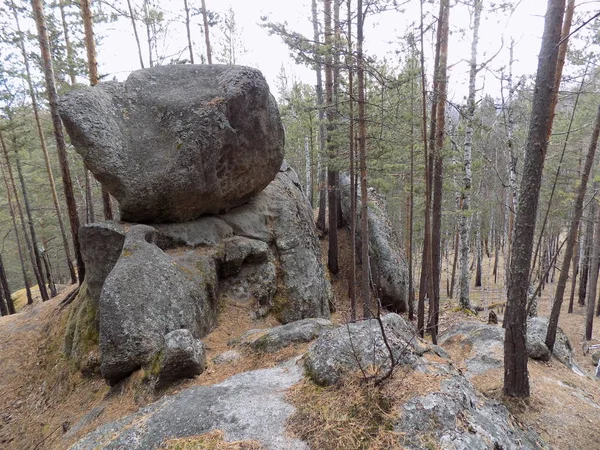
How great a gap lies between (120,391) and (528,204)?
6.96m

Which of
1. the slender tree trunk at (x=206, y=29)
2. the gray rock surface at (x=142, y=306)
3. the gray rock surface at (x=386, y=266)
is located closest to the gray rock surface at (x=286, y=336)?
the gray rock surface at (x=142, y=306)

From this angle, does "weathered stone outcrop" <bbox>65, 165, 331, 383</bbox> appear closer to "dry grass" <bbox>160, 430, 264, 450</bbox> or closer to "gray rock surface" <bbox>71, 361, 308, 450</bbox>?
"gray rock surface" <bbox>71, 361, 308, 450</bbox>

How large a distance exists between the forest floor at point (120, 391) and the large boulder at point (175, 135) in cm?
308

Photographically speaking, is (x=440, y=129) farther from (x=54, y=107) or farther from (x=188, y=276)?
(x=54, y=107)

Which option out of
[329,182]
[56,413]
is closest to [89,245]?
[56,413]

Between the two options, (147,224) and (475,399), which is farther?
(147,224)

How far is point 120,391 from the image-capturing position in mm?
5219

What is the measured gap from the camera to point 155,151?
802 cm

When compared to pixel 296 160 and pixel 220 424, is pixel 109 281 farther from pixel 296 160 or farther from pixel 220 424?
pixel 296 160

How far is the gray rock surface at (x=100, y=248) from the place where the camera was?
22.9ft

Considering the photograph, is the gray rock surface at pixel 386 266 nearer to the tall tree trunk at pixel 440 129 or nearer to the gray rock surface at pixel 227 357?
the tall tree trunk at pixel 440 129

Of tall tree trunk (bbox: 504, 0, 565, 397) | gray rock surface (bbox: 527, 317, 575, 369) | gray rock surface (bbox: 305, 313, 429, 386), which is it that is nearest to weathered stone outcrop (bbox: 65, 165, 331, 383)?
gray rock surface (bbox: 305, 313, 429, 386)

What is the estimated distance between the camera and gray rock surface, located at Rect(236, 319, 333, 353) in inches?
204

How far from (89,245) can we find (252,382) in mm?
5168
